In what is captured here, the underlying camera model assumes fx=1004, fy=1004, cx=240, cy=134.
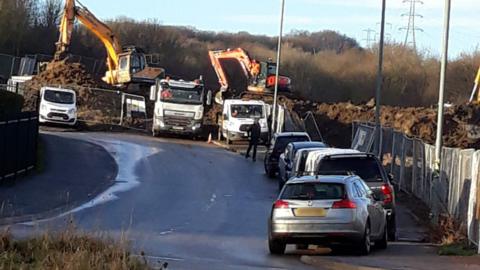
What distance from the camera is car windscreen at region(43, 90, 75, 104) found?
55.9 meters

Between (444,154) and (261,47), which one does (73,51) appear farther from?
(444,154)

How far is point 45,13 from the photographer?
112 m

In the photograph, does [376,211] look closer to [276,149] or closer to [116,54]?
[276,149]

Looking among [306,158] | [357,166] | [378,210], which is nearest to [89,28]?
[306,158]

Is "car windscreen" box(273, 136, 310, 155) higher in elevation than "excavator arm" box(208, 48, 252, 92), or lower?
lower

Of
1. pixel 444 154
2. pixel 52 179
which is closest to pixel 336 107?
pixel 52 179

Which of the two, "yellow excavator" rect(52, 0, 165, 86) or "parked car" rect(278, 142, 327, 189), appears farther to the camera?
"yellow excavator" rect(52, 0, 165, 86)

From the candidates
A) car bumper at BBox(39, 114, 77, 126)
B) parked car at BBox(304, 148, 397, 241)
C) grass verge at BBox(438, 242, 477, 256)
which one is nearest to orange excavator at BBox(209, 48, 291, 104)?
car bumper at BBox(39, 114, 77, 126)

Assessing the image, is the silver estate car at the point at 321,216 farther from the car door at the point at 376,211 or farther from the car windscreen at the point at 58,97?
the car windscreen at the point at 58,97

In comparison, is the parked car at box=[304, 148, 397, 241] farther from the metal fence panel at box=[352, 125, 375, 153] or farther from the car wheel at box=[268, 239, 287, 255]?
the metal fence panel at box=[352, 125, 375, 153]

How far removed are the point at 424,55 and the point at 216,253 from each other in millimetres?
86915

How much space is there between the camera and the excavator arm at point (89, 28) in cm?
6671

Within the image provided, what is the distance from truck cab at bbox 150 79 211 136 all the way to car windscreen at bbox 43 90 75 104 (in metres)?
5.23

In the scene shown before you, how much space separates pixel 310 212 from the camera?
17.7 m
